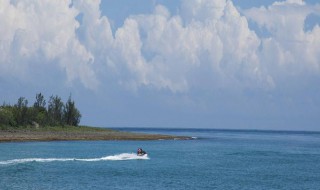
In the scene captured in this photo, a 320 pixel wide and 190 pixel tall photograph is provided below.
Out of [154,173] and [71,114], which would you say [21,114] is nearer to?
[71,114]

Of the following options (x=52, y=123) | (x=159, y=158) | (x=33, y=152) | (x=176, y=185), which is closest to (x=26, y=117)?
(x=52, y=123)

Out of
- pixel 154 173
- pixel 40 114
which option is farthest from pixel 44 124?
pixel 154 173

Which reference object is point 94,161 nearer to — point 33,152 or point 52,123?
point 33,152

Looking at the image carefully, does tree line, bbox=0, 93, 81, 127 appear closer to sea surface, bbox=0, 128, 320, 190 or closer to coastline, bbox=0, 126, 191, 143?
coastline, bbox=0, 126, 191, 143

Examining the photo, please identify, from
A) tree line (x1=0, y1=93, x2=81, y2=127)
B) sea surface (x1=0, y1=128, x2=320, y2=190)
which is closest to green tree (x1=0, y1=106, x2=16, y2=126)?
tree line (x1=0, y1=93, x2=81, y2=127)

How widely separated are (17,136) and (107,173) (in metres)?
67.0

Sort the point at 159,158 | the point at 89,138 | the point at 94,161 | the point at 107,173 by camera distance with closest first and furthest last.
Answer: the point at 107,173, the point at 94,161, the point at 159,158, the point at 89,138

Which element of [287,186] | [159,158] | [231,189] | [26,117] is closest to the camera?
[231,189]

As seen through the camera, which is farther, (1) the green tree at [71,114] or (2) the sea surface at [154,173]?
(1) the green tree at [71,114]

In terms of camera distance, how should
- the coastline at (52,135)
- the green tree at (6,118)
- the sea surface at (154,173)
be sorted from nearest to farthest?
the sea surface at (154,173) < the coastline at (52,135) < the green tree at (6,118)

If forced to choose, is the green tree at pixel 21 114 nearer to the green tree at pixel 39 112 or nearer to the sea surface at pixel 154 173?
the green tree at pixel 39 112

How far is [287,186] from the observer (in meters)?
59.3

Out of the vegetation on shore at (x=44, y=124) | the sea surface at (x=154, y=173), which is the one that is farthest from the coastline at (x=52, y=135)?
the sea surface at (x=154, y=173)

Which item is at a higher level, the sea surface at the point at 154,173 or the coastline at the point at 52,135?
the coastline at the point at 52,135
